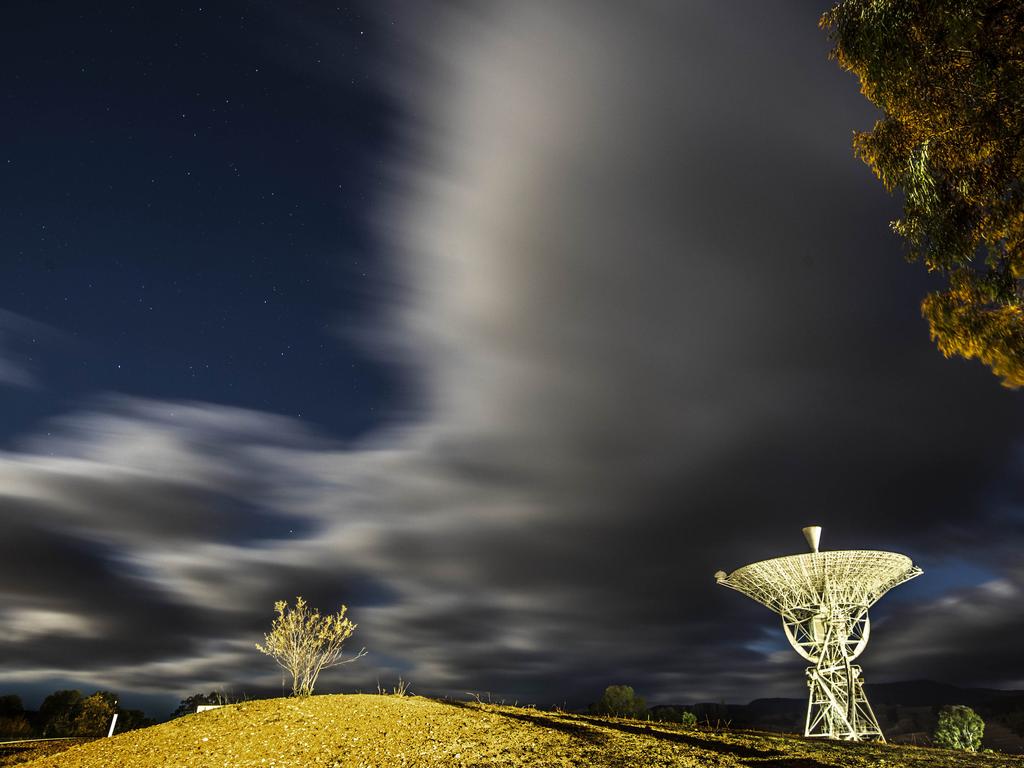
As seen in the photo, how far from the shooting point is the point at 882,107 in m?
13.2

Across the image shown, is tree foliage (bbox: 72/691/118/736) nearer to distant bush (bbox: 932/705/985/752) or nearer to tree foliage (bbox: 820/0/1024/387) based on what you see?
tree foliage (bbox: 820/0/1024/387)

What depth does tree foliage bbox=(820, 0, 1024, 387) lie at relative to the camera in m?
11.4

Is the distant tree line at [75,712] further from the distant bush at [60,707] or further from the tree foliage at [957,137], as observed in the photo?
the tree foliage at [957,137]

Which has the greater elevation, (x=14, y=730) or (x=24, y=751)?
(x=14, y=730)

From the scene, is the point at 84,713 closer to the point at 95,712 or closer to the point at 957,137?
the point at 95,712

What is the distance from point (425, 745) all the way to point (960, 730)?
5943cm

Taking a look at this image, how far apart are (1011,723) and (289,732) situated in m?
134

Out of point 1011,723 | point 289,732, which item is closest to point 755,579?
point 289,732

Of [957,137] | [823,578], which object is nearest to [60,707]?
[823,578]

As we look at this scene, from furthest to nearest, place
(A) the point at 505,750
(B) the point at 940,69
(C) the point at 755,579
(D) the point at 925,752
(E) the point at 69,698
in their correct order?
(E) the point at 69,698 → (C) the point at 755,579 → (D) the point at 925,752 → (A) the point at 505,750 → (B) the point at 940,69

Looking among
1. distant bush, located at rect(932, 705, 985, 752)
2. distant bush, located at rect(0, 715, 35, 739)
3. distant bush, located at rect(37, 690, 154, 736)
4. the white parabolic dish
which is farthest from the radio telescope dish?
distant bush, located at rect(37, 690, 154, 736)

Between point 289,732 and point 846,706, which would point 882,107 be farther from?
point 846,706

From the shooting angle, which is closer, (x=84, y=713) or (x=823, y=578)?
(x=823, y=578)

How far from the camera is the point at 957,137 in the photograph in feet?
41.2
